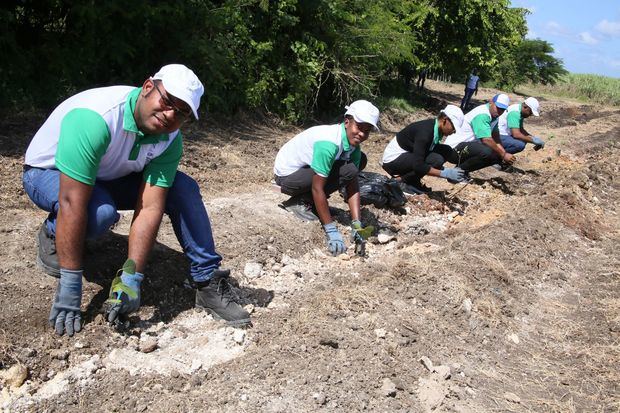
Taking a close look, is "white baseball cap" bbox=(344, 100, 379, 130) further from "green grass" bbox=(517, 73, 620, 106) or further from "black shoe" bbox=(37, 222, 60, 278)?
"green grass" bbox=(517, 73, 620, 106)

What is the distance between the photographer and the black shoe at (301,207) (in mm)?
4605

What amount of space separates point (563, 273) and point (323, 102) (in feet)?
20.1

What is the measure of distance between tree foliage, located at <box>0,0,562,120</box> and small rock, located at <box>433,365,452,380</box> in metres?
5.00

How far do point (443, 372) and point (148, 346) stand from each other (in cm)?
144

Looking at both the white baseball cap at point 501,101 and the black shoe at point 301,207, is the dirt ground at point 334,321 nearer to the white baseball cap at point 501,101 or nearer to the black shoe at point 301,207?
the black shoe at point 301,207

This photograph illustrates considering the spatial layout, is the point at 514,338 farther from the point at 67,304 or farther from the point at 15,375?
the point at 15,375

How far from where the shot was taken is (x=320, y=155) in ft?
13.1

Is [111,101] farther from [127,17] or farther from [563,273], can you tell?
[127,17]

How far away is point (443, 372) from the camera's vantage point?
2727 mm

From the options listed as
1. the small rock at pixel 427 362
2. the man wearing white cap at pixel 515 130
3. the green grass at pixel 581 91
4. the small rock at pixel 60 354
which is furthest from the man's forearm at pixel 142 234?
the green grass at pixel 581 91

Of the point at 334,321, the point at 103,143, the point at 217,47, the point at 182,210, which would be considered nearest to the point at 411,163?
the point at 334,321

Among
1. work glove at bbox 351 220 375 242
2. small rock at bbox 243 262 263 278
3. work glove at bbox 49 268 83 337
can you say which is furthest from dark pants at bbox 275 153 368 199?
work glove at bbox 49 268 83 337

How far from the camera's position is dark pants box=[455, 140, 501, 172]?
6.52 m

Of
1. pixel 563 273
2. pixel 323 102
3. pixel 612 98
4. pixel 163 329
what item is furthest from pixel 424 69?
pixel 612 98
